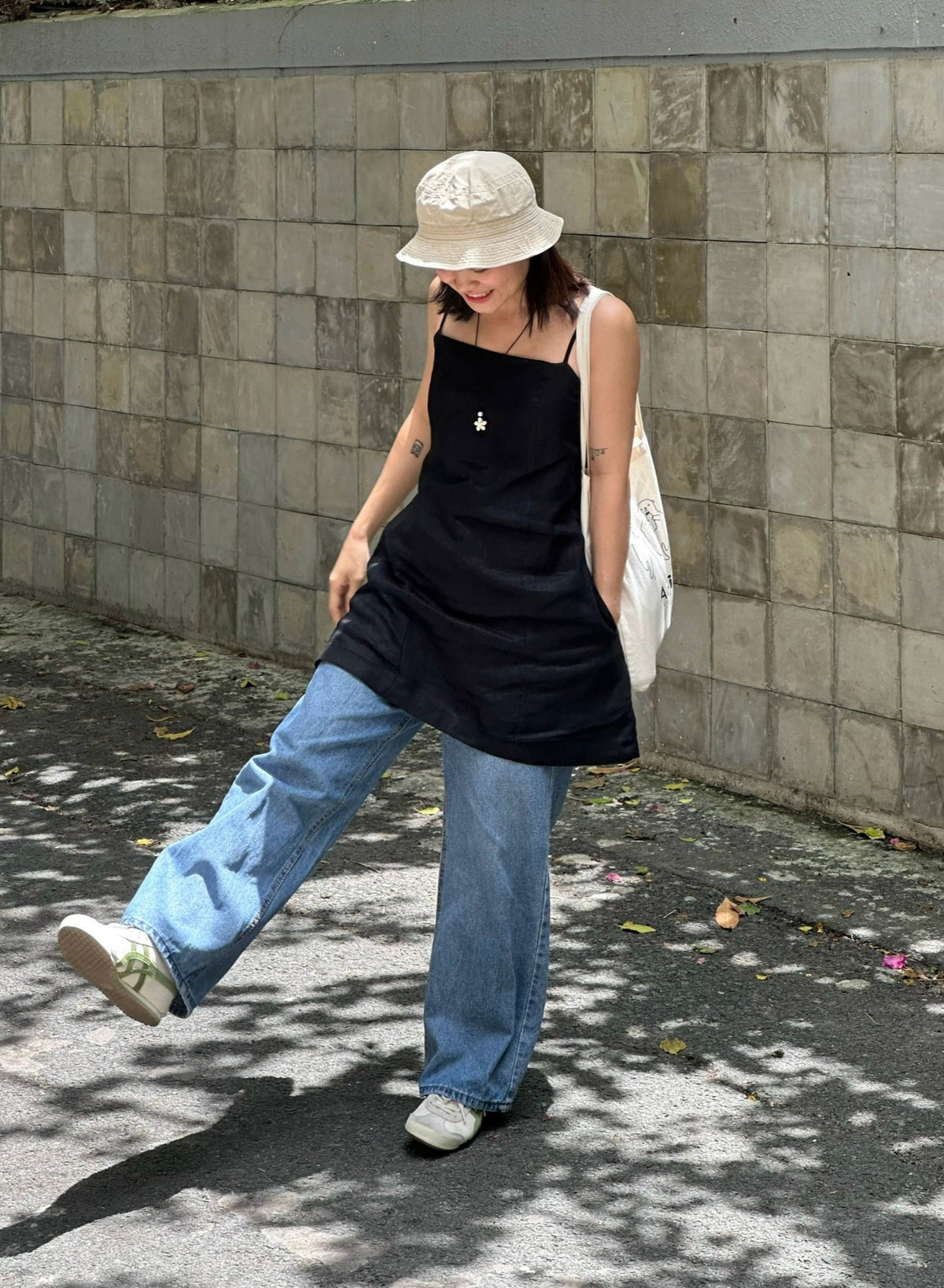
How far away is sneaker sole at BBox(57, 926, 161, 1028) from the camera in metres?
3.99

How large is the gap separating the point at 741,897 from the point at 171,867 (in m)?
2.17

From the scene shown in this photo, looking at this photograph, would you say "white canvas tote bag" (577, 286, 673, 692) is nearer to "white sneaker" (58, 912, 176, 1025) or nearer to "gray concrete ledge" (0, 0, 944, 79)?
"white sneaker" (58, 912, 176, 1025)

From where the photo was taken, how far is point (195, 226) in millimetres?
8594

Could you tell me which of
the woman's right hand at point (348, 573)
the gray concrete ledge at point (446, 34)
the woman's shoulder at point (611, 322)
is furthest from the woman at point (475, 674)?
the gray concrete ledge at point (446, 34)

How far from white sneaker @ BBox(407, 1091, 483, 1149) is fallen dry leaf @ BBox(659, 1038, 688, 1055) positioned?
2.09ft

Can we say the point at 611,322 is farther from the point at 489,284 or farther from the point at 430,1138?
the point at 430,1138

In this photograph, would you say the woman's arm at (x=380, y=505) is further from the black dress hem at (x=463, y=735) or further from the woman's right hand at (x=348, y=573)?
the black dress hem at (x=463, y=735)

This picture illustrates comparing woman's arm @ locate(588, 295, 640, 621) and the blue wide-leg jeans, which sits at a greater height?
woman's arm @ locate(588, 295, 640, 621)

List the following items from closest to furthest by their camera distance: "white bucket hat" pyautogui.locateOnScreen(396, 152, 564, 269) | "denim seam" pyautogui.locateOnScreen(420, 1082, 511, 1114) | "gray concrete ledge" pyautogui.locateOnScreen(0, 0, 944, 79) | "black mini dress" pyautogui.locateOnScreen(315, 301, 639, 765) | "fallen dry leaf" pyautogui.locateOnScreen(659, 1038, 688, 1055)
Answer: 1. "white bucket hat" pyautogui.locateOnScreen(396, 152, 564, 269)
2. "black mini dress" pyautogui.locateOnScreen(315, 301, 639, 765)
3. "denim seam" pyautogui.locateOnScreen(420, 1082, 511, 1114)
4. "fallen dry leaf" pyautogui.locateOnScreen(659, 1038, 688, 1055)
5. "gray concrete ledge" pyautogui.locateOnScreen(0, 0, 944, 79)

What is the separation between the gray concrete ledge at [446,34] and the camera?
20.2ft

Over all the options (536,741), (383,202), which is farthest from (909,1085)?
(383,202)

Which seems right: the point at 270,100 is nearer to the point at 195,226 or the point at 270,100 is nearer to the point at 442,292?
the point at 195,226

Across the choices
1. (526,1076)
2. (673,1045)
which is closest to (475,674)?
(526,1076)

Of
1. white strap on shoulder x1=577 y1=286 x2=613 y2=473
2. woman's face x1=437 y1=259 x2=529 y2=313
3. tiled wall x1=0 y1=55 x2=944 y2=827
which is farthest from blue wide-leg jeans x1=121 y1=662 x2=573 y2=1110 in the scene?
tiled wall x1=0 y1=55 x2=944 y2=827
